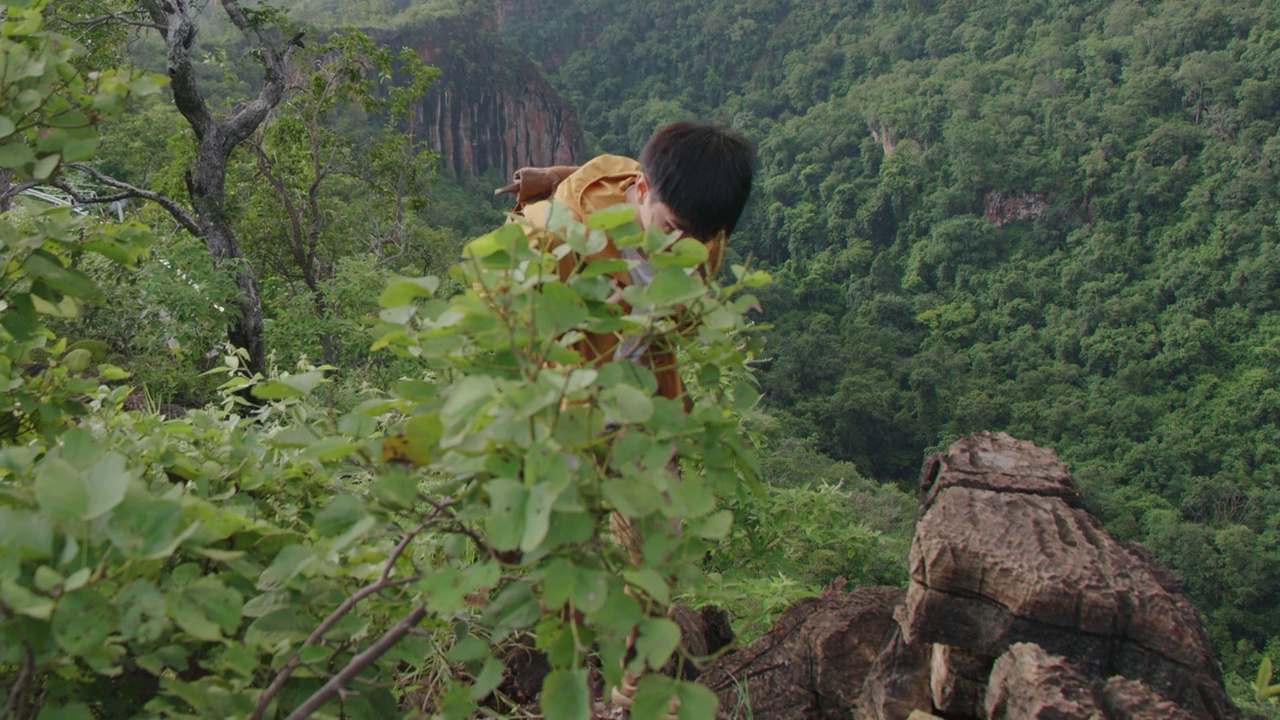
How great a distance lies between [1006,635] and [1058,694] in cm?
12

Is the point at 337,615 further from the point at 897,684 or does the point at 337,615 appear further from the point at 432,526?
the point at 897,684

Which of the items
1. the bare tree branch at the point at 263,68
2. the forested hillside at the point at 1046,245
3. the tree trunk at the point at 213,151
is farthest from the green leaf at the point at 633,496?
the forested hillside at the point at 1046,245

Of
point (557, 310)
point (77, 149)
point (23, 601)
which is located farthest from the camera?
point (77, 149)

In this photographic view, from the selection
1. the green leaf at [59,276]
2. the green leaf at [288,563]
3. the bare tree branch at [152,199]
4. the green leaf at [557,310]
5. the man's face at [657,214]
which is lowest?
the bare tree branch at [152,199]

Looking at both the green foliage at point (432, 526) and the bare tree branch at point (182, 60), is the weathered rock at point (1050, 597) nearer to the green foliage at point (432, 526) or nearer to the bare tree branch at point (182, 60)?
the green foliage at point (432, 526)

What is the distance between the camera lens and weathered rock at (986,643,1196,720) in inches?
35.5

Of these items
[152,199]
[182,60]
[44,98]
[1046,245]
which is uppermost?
[44,98]

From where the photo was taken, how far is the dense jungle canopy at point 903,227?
6.00m

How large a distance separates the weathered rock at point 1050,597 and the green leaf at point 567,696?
24.0 inches

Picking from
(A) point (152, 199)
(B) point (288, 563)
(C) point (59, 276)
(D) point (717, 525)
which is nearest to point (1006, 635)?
(D) point (717, 525)

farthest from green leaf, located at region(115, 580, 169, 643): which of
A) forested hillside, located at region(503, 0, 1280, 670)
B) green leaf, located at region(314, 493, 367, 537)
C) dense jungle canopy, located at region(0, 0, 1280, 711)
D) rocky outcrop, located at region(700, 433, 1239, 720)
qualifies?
forested hillside, located at region(503, 0, 1280, 670)

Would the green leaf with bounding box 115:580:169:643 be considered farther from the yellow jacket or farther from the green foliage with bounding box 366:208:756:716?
the yellow jacket

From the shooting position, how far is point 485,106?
35.7 metres

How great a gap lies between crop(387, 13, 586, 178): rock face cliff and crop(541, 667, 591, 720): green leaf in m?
33.4
